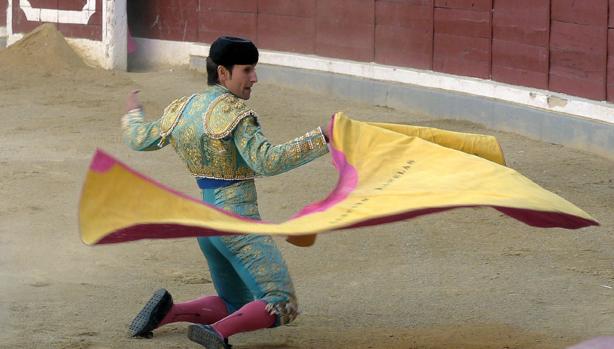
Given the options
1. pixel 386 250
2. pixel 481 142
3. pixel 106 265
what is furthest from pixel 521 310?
pixel 106 265

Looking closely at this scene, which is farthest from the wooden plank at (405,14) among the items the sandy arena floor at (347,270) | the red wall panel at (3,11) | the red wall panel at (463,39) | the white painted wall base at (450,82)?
the red wall panel at (3,11)

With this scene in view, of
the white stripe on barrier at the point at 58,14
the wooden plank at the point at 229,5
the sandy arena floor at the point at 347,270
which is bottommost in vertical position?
the sandy arena floor at the point at 347,270

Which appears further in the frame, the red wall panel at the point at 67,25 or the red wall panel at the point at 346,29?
the red wall panel at the point at 67,25

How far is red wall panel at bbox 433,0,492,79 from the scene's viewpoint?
895cm

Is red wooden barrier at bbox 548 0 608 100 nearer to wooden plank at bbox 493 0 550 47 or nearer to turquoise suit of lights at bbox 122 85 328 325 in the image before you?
wooden plank at bbox 493 0 550 47

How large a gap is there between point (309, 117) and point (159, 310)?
200 inches

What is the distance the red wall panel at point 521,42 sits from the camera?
8.40 metres

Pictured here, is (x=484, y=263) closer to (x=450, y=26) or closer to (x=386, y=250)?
(x=386, y=250)

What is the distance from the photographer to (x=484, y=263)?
17.8 ft

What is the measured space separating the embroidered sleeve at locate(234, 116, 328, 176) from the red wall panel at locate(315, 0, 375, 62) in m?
5.98

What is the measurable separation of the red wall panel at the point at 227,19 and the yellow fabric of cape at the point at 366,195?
661 cm

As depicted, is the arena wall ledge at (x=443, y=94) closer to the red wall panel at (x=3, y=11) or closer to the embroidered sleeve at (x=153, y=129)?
the red wall panel at (x=3, y=11)

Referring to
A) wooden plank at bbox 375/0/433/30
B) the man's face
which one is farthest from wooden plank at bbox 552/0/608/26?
the man's face

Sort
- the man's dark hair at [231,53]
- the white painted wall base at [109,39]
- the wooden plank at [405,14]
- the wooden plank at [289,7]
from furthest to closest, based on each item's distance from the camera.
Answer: the white painted wall base at [109,39] → the wooden plank at [289,7] → the wooden plank at [405,14] → the man's dark hair at [231,53]
